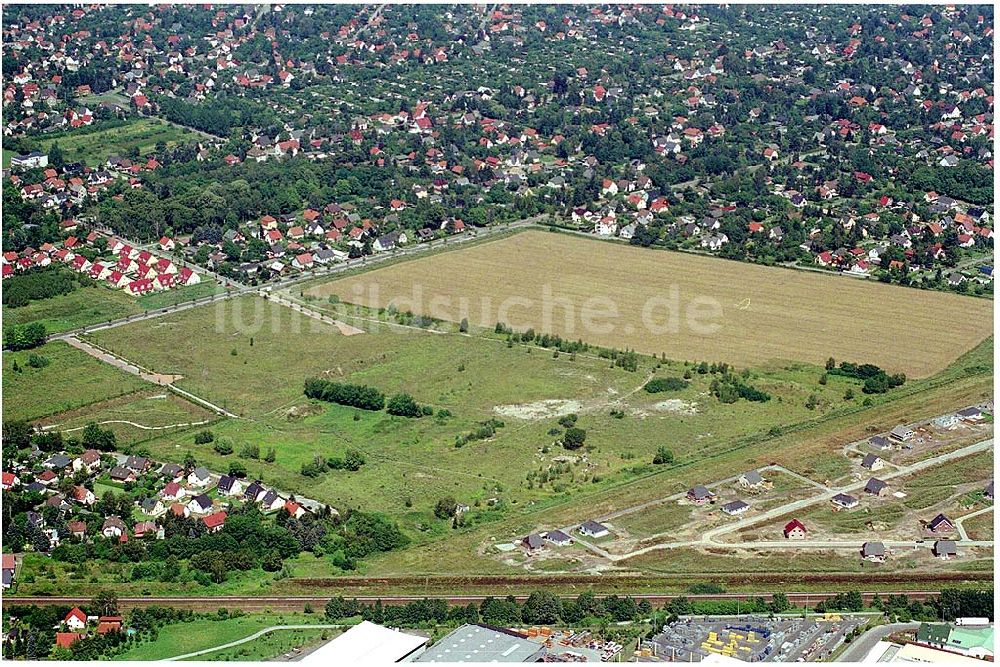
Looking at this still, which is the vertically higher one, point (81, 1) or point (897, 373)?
point (81, 1)

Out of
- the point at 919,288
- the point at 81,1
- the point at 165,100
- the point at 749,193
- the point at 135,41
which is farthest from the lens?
the point at 81,1

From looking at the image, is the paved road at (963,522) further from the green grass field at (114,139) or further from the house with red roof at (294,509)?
the green grass field at (114,139)

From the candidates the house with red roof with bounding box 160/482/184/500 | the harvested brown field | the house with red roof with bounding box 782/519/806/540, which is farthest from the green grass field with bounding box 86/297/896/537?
the house with red roof with bounding box 782/519/806/540

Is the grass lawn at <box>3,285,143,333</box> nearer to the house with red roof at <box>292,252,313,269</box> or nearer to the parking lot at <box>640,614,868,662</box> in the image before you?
the house with red roof at <box>292,252,313,269</box>

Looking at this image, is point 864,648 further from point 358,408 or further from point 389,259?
point 389,259

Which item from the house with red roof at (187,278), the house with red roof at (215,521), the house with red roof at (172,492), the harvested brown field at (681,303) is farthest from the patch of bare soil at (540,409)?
the house with red roof at (187,278)

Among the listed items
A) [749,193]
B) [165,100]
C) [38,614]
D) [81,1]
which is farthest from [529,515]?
[81,1]

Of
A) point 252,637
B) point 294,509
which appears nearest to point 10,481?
point 294,509

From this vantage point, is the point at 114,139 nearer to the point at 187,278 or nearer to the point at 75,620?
the point at 187,278
